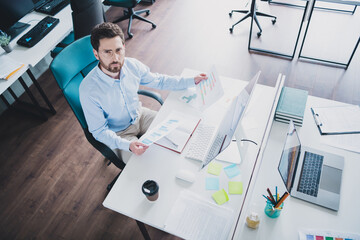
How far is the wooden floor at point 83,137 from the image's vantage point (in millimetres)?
2354

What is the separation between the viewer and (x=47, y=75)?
3639 millimetres

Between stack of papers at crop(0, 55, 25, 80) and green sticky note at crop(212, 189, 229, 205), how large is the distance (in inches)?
86.8

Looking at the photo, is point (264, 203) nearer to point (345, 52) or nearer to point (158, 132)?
point (158, 132)

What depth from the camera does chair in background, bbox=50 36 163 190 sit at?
1.75 metres

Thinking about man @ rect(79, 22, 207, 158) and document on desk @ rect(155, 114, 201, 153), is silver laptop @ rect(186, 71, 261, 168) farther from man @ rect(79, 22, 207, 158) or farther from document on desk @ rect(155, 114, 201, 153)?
man @ rect(79, 22, 207, 158)

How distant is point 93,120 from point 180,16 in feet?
10.2

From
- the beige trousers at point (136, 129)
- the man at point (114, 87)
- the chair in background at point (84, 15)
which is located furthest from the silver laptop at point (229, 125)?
the chair in background at point (84, 15)

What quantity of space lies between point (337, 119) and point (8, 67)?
2.89m

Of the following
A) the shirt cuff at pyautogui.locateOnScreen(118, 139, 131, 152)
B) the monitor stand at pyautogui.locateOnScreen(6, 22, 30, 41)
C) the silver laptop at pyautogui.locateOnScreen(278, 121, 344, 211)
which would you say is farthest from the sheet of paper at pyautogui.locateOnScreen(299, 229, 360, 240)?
the monitor stand at pyautogui.locateOnScreen(6, 22, 30, 41)

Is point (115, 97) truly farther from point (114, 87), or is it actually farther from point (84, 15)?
point (84, 15)

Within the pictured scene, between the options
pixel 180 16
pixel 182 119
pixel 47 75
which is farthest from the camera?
pixel 180 16

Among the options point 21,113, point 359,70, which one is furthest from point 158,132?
point 359,70

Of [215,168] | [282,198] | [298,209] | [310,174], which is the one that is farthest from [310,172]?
[215,168]

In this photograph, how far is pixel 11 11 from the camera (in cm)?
295
